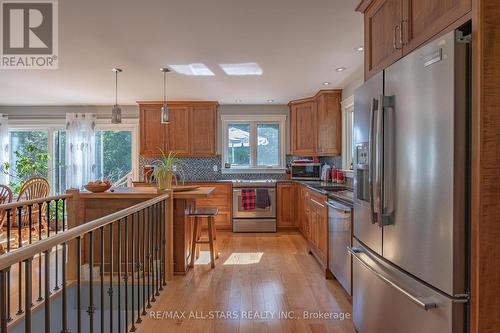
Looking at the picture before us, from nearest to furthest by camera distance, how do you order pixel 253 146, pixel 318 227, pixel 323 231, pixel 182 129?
pixel 323 231, pixel 318 227, pixel 182 129, pixel 253 146

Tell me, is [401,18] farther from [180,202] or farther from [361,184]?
[180,202]

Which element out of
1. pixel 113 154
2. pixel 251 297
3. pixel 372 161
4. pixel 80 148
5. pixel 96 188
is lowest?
pixel 251 297

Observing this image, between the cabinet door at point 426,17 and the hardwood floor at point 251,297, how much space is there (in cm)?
200

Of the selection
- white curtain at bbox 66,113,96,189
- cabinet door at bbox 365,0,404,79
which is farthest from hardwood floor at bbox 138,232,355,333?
white curtain at bbox 66,113,96,189

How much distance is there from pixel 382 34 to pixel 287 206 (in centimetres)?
381

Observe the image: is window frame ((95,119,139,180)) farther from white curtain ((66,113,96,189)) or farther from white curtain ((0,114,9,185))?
white curtain ((0,114,9,185))

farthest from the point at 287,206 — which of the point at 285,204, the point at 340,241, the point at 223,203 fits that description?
the point at 340,241

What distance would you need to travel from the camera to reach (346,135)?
15.2ft

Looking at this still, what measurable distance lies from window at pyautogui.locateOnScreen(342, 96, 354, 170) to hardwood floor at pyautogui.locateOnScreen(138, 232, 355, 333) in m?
1.59

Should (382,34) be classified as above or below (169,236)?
above

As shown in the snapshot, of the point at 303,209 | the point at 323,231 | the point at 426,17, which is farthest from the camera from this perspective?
the point at 303,209

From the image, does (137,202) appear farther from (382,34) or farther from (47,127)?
(47,127)

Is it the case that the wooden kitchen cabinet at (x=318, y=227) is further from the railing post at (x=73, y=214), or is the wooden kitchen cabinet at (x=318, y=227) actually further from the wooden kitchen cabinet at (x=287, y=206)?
the railing post at (x=73, y=214)

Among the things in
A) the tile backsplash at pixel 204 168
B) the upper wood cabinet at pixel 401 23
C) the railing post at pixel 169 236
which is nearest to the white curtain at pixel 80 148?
the tile backsplash at pixel 204 168
